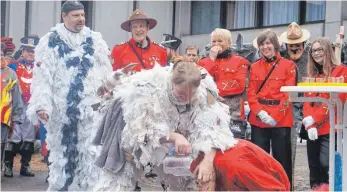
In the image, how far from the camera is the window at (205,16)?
16.4 meters

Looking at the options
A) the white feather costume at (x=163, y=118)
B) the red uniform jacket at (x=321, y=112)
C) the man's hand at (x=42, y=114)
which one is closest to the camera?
the white feather costume at (x=163, y=118)

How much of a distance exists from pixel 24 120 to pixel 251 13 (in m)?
9.08

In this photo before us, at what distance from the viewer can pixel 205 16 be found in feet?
54.7

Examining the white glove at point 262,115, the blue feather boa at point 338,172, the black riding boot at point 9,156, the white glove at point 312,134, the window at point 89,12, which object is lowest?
the black riding boot at point 9,156

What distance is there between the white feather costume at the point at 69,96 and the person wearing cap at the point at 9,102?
1.48 metres

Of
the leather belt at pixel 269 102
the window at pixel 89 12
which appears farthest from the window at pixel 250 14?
the leather belt at pixel 269 102

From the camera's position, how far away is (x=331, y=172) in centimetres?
436

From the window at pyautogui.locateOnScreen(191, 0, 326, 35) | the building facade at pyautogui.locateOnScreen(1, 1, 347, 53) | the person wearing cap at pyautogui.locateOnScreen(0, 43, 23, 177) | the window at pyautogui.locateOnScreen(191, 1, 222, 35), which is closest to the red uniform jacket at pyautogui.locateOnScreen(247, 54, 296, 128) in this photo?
the person wearing cap at pyautogui.locateOnScreen(0, 43, 23, 177)

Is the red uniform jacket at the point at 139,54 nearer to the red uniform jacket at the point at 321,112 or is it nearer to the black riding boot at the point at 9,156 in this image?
the red uniform jacket at the point at 321,112

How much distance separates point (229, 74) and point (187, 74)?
243 cm

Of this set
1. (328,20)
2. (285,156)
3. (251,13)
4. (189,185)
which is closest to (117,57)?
(285,156)

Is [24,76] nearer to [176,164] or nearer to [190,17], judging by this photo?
[176,164]

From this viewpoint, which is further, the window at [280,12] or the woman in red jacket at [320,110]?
the window at [280,12]

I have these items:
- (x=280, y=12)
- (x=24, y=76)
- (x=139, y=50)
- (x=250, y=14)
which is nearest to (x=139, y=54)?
(x=139, y=50)
